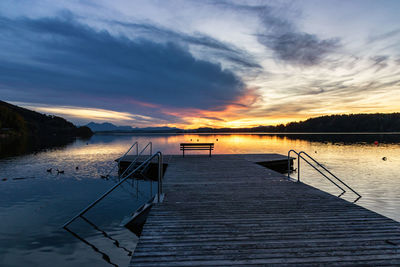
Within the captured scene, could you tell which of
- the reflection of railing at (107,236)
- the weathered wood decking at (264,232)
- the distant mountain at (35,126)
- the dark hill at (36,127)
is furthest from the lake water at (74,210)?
the distant mountain at (35,126)

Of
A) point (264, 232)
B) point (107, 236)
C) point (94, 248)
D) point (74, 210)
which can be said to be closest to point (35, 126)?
point (74, 210)

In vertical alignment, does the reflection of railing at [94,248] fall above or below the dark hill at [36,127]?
below

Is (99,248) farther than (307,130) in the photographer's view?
No

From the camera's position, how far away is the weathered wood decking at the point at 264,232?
369 centimetres

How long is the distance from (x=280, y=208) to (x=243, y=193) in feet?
6.06

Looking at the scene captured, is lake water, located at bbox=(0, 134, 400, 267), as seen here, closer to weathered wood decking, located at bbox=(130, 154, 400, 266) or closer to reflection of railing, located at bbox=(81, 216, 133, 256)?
reflection of railing, located at bbox=(81, 216, 133, 256)

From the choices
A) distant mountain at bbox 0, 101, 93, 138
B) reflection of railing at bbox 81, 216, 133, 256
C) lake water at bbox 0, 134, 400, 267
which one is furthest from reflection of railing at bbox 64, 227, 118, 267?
distant mountain at bbox 0, 101, 93, 138

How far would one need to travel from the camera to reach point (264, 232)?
4.64 meters

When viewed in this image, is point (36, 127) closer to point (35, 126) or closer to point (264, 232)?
point (35, 126)

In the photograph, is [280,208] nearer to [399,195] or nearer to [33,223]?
[33,223]

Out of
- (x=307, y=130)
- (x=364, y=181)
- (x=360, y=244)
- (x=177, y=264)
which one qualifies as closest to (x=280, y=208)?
(x=360, y=244)

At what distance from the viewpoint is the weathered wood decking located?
3689 mm

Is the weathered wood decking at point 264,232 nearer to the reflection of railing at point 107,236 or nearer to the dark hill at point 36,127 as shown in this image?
the reflection of railing at point 107,236

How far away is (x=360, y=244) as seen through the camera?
4.11m
